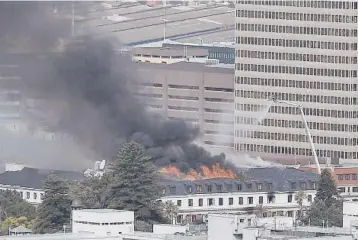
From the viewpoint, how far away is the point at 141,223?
6964 inches

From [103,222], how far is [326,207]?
29.0 meters

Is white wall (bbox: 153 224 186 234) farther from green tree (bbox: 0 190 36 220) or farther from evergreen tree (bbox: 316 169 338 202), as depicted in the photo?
evergreen tree (bbox: 316 169 338 202)

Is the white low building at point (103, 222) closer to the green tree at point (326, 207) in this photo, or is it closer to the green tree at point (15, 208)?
the green tree at point (326, 207)

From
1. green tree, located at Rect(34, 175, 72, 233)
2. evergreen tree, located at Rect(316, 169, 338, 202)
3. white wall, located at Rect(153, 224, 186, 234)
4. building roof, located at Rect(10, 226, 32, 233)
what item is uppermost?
evergreen tree, located at Rect(316, 169, 338, 202)

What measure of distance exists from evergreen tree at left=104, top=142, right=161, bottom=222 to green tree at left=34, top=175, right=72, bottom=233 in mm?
2683

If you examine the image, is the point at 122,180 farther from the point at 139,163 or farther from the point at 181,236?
the point at 181,236

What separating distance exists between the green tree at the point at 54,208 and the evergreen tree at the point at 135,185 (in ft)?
8.80

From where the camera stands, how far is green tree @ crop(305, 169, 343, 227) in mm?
182212

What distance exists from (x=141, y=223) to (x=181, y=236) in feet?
70.5

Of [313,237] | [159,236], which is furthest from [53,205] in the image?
[313,237]

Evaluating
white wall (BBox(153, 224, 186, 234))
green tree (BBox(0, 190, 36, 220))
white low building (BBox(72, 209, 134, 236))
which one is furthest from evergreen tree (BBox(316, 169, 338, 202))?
white low building (BBox(72, 209, 134, 236))

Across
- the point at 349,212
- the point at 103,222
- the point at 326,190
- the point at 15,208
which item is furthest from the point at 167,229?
the point at 326,190

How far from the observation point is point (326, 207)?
192 m

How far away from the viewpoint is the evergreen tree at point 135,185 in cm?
18212
